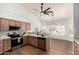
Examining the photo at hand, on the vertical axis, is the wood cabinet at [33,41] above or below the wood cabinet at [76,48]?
above

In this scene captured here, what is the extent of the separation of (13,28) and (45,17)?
0.67 metres

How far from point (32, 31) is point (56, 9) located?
0.64 m

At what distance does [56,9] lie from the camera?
7.01ft

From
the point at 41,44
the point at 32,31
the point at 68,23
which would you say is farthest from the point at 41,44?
the point at 68,23

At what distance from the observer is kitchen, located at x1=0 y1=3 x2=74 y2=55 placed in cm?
209

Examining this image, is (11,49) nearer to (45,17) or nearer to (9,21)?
(9,21)

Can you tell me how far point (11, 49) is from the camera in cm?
213

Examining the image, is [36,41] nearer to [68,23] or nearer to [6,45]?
[6,45]

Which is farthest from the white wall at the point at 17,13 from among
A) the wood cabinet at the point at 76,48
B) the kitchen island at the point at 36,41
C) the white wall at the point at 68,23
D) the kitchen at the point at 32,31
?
the wood cabinet at the point at 76,48

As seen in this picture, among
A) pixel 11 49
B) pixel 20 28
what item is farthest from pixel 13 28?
pixel 11 49

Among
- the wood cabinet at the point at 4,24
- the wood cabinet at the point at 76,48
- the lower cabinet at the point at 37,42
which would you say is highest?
the wood cabinet at the point at 4,24

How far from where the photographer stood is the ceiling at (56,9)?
212 cm

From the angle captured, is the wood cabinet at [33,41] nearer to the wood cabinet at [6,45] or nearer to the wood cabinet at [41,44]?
the wood cabinet at [41,44]

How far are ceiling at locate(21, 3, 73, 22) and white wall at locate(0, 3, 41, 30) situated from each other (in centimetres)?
8
